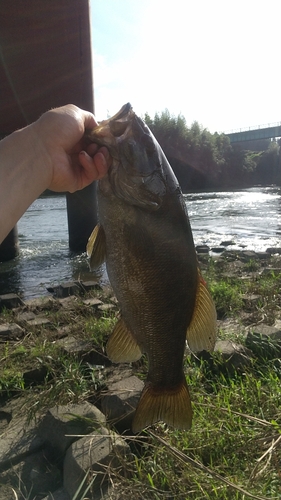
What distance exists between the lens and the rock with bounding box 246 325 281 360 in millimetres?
4125

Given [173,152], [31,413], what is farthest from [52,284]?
[173,152]

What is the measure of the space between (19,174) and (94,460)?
1.82 metres

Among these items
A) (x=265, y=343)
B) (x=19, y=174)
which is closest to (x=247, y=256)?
(x=265, y=343)

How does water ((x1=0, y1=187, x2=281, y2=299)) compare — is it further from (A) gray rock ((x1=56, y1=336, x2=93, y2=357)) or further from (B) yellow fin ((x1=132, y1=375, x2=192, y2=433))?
(B) yellow fin ((x1=132, y1=375, x2=192, y2=433))

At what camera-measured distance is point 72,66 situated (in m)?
11.8

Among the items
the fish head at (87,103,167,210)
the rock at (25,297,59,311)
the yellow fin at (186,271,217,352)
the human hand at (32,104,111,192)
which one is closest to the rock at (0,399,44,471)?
the yellow fin at (186,271,217,352)

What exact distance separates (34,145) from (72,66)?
1051 cm

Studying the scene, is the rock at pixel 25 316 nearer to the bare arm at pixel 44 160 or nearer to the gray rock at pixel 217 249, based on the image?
the bare arm at pixel 44 160

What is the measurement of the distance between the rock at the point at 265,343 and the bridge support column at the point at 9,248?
10517mm

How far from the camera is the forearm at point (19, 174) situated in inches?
84.1

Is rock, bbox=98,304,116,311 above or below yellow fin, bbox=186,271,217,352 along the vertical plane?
below

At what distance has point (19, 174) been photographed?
7.25ft

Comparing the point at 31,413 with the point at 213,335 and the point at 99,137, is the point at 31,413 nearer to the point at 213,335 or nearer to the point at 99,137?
the point at 213,335

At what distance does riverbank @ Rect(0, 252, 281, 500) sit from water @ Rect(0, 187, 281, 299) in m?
4.24
